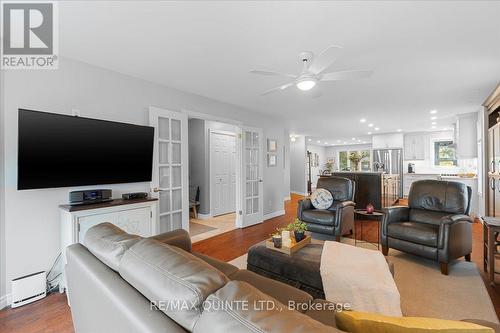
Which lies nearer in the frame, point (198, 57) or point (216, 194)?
point (198, 57)

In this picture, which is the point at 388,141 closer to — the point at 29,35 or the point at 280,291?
the point at 280,291

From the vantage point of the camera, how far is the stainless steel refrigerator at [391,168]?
8164 mm

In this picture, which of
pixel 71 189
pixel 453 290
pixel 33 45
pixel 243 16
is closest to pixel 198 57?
pixel 243 16

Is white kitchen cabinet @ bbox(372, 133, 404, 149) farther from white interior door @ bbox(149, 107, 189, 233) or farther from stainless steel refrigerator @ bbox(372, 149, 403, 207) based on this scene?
white interior door @ bbox(149, 107, 189, 233)

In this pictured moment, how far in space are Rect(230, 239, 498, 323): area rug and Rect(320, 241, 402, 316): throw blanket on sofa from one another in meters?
0.55

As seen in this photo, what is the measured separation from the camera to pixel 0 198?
2.19 m

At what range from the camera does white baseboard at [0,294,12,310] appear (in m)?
2.17

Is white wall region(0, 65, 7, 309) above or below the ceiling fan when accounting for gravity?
below

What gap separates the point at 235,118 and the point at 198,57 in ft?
7.10

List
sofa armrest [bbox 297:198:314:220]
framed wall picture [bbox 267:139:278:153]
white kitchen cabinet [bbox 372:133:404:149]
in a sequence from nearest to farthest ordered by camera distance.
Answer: sofa armrest [bbox 297:198:314:220], framed wall picture [bbox 267:139:278:153], white kitchen cabinet [bbox 372:133:404:149]

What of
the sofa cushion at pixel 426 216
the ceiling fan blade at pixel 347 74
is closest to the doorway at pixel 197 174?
the ceiling fan blade at pixel 347 74

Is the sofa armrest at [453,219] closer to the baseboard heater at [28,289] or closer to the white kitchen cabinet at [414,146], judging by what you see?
the baseboard heater at [28,289]

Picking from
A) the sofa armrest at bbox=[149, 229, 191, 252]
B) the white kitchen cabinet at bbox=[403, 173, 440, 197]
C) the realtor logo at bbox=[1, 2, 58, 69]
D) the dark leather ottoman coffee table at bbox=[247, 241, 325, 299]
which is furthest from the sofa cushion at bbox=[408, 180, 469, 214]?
the white kitchen cabinet at bbox=[403, 173, 440, 197]

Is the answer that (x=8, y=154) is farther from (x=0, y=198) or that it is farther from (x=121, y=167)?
(x=121, y=167)
